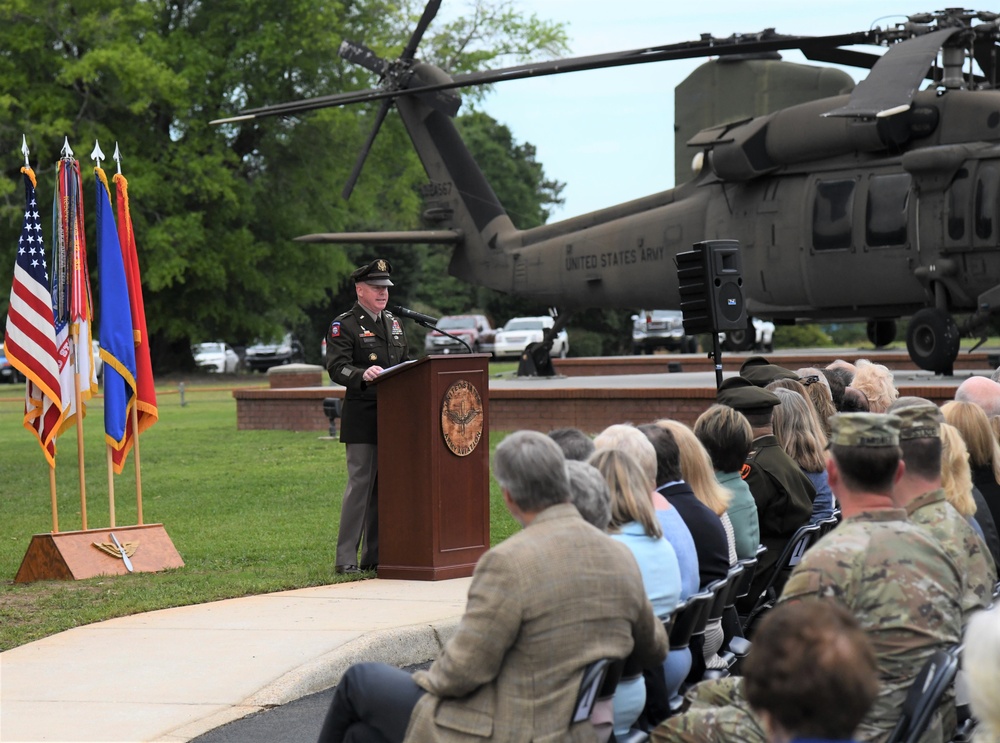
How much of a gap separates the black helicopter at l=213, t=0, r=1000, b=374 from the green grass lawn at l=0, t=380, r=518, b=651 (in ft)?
14.7

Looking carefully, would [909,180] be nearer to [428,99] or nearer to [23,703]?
[428,99]

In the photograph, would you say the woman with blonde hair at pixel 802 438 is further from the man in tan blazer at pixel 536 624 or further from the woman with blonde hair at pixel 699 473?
the man in tan blazer at pixel 536 624

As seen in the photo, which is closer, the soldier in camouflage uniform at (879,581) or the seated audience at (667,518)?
the soldier in camouflage uniform at (879,581)

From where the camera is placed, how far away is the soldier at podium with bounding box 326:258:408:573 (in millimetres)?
9391

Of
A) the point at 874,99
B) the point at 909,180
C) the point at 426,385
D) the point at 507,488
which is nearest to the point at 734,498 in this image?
the point at 507,488

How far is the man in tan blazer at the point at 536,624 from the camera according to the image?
157 inches

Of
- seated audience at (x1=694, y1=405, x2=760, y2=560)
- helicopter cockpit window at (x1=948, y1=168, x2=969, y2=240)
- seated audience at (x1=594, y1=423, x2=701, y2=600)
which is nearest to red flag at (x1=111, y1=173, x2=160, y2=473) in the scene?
seated audience at (x1=694, y1=405, x2=760, y2=560)

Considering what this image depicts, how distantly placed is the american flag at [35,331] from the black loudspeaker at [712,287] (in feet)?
16.4

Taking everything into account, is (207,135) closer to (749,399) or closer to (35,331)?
(35,331)

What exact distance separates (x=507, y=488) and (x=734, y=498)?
2091 mm

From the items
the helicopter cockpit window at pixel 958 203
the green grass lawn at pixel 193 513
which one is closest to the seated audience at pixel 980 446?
the green grass lawn at pixel 193 513

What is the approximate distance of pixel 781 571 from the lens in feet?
21.6

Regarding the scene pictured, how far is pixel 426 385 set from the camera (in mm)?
9000

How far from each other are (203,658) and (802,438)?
3.33m
